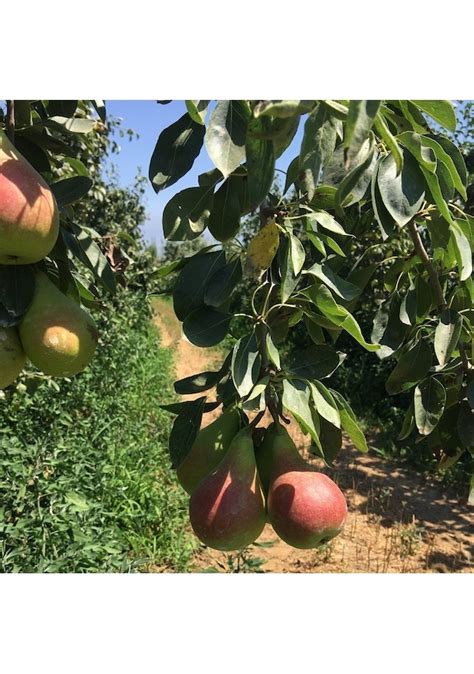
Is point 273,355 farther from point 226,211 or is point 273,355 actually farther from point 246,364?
point 226,211

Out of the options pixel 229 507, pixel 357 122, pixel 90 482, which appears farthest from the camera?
pixel 90 482

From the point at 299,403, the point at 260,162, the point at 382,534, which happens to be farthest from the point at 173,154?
the point at 382,534

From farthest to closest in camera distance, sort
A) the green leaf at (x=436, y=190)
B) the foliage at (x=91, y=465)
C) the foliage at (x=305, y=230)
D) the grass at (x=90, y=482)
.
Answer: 1. the grass at (x=90, y=482)
2. the foliage at (x=91, y=465)
3. the green leaf at (x=436, y=190)
4. the foliage at (x=305, y=230)

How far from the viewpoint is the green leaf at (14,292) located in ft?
2.86

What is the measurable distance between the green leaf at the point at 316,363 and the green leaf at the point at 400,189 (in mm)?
257

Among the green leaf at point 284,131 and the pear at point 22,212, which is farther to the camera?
the pear at point 22,212

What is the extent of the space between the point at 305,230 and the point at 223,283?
169mm

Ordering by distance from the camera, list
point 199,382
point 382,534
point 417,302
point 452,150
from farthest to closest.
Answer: point 382,534
point 417,302
point 199,382
point 452,150

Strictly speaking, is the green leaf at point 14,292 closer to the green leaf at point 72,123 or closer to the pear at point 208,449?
the green leaf at point 72,123

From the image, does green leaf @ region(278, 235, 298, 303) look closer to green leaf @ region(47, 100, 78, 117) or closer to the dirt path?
green leaf @ region(47, 100, 78, 117)

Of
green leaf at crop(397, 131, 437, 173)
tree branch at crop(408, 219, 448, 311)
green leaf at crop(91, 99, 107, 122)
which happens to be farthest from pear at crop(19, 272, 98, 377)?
tree branch at crop(408, 219, 448, 311)

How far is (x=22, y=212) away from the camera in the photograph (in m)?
0.79

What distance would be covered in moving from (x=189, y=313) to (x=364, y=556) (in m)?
3.50

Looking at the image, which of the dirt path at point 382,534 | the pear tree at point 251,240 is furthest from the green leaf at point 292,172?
the dirt path at point 382,534
